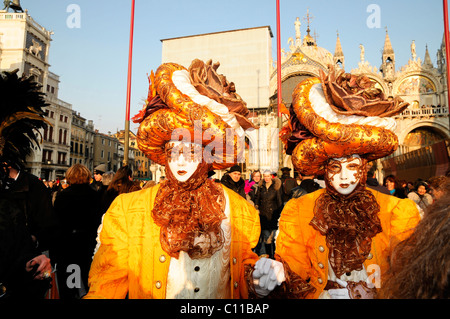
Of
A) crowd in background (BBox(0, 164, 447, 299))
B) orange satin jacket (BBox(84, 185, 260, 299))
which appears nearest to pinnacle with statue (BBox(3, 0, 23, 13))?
crowd in background (BBox(0, 164, 447, 299))

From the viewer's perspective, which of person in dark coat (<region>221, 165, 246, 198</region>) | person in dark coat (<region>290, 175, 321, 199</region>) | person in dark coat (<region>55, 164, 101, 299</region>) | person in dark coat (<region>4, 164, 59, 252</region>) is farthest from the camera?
person in dark coat (<region>221, 165, 246, 198</region>)

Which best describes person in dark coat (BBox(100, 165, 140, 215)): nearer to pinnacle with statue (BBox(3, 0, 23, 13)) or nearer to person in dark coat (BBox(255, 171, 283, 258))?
person in dark coat (BBox(255, 171, 283, 258))

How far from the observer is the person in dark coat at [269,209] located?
17.5ft

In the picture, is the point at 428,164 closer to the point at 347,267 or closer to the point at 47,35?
the point at 347,267

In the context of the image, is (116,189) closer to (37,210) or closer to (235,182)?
(37,210)

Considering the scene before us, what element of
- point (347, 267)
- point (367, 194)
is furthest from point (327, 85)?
point (347, 267)

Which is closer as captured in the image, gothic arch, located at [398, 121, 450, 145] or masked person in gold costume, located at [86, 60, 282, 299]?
masked person in gold costume, located at [86, 60, 282, 299]

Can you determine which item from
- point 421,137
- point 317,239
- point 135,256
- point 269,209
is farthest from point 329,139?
point 421,137

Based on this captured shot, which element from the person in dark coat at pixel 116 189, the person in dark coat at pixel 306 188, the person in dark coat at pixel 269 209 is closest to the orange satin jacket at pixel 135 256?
the person in dark coat at pixel 116 189

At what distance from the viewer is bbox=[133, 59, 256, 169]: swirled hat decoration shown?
1.73 meters

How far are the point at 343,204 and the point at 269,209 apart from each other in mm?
3535

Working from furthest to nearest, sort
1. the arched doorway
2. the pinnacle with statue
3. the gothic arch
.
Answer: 1. the pinnacle with statue
2. the arched doorway
3. the gothic arch

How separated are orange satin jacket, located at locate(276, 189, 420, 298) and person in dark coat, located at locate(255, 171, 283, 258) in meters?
3.46

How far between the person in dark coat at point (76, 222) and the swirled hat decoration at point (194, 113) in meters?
1.87
